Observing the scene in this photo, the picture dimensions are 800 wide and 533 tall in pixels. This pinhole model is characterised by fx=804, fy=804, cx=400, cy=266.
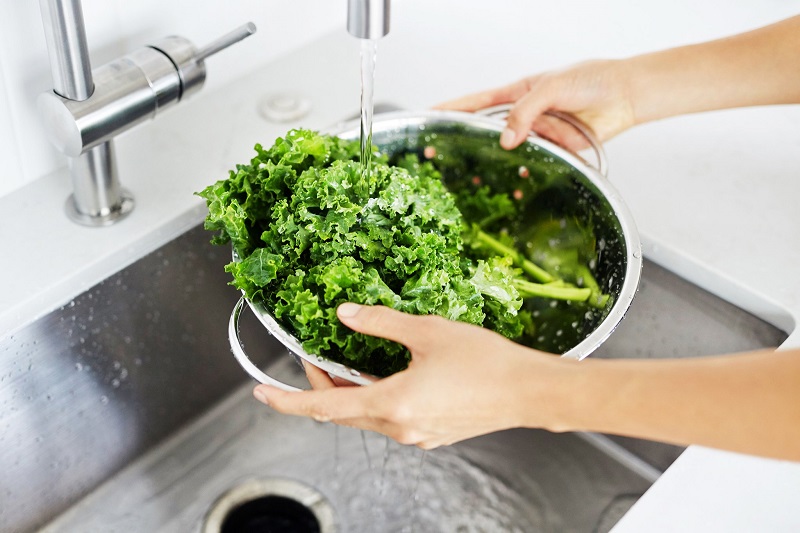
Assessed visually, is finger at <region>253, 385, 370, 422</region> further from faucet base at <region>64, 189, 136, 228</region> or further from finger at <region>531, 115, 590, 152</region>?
finger at <region>531, 115, 590, 152</region>

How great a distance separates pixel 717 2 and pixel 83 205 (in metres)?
1.31

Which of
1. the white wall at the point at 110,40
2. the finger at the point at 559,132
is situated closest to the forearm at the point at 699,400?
the finger at the point at 559,132

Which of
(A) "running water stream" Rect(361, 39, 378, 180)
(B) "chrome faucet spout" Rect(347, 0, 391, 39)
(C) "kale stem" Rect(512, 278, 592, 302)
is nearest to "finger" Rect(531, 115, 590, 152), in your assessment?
(C) "kale stem" Rect(512, 278, 592, 302)

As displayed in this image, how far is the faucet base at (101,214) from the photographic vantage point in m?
1.15

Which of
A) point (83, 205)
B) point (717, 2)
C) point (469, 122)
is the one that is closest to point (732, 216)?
point (469, 122)

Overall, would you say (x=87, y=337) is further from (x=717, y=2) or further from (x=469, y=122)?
(x=717, y=2)

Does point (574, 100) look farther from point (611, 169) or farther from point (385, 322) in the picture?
point (385, 322)

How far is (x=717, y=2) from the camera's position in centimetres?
167

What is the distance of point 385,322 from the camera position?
0.80 metres

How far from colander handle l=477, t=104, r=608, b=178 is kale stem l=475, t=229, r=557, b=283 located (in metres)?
0.17

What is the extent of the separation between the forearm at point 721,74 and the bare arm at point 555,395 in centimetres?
62

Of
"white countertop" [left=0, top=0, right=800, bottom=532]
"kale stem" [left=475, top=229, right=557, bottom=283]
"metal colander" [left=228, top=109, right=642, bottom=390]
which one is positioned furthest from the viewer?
"kale stem" [left=475, top=229, right=557, bottom=283]

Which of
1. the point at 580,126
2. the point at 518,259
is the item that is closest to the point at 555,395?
the point at 518,259

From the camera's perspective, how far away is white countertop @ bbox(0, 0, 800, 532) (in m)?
0.95
